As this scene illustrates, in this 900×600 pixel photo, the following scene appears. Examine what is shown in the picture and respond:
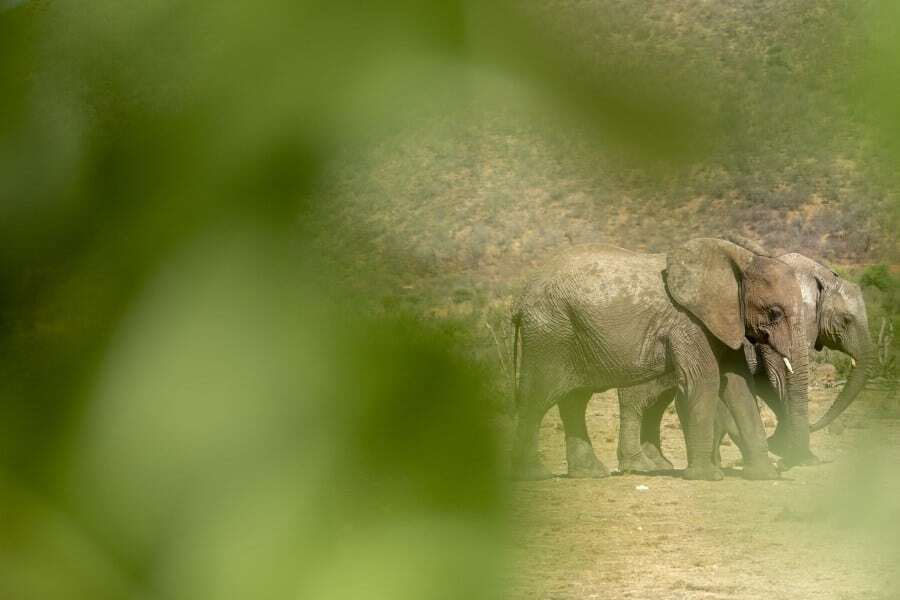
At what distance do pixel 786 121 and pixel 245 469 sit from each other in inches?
15.9

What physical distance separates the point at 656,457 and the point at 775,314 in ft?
3.27

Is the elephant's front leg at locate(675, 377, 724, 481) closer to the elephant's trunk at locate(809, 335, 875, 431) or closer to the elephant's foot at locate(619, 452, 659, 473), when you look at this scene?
the elephant's foot at locate(619, 452, 659, 473)

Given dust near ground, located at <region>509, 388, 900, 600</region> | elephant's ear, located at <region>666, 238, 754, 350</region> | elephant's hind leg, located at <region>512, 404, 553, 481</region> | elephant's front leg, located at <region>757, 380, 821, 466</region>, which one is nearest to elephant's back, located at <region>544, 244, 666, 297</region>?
elephant's ear, located at <region>666, 238, 754, 350</region>

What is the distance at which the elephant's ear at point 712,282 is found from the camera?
685 cm

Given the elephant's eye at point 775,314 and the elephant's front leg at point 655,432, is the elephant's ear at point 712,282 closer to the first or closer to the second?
the elephant's eye at point 775,314

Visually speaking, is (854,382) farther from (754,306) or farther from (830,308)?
(754,306)

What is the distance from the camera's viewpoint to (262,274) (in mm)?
391

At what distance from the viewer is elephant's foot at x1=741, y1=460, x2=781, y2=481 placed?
640 cm

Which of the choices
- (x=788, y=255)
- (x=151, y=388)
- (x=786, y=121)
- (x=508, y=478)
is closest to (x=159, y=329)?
(x=151, y=388)

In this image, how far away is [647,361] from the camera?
7.04 metres

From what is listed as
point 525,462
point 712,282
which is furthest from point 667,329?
point 525,462

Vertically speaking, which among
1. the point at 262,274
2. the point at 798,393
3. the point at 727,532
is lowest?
the point at 727,532

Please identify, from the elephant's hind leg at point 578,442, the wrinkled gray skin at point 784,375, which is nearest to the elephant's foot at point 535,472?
the elephant's hind leg at point 578,442

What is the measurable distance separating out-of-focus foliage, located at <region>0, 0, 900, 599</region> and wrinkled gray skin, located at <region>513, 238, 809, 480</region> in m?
6.19
